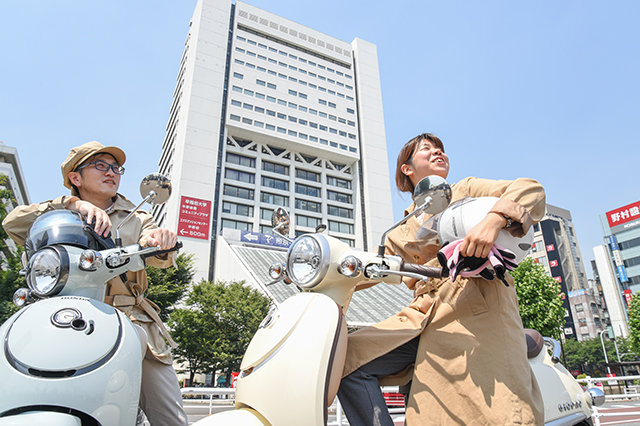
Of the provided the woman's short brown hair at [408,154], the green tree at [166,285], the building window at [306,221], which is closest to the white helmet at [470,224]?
the woman's short brown hair at [408,154]

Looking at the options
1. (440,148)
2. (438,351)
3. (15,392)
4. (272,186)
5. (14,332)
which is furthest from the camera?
(272,186)

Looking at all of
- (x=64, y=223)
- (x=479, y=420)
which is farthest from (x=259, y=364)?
(x=64, y=223)

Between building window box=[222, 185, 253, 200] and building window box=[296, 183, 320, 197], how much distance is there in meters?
5.96

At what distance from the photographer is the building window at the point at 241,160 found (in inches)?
1631

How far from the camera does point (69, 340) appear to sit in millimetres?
1293

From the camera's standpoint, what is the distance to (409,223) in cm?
203

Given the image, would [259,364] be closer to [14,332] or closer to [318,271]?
[318,271]

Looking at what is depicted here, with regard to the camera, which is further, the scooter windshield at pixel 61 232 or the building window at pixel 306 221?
the building window at pixel 306 221

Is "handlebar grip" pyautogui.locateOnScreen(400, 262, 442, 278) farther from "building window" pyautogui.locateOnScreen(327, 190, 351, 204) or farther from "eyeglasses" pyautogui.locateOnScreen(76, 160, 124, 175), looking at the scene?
"building window" pyautogui.locateOnScreen(327, 190, 351, 204)

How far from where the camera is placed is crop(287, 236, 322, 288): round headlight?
1496 mm

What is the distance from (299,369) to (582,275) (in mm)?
77185

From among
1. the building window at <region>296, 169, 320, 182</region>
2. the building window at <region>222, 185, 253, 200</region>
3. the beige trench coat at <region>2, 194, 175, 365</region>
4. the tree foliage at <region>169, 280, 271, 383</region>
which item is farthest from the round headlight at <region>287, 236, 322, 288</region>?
the building window at <region>296, 169, 320, 182</region>

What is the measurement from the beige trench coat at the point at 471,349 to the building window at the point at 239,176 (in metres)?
40.3

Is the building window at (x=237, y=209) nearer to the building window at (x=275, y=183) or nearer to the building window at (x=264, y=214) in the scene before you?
the building window at (x=264, y=214)
